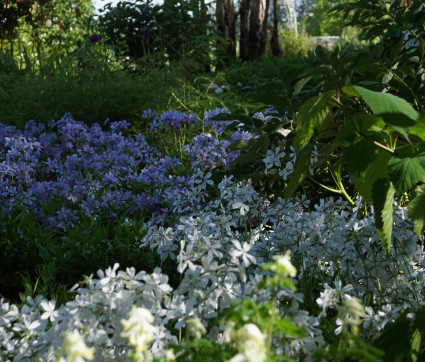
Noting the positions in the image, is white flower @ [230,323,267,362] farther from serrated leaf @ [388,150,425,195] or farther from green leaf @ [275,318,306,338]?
serrated leaf @ [388,150,425,195]

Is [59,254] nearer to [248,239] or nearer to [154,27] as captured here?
[248,239]

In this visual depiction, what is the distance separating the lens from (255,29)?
14992 mm

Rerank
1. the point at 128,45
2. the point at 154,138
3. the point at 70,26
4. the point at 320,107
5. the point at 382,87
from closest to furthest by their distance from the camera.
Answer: the point at 320,107
the point at 382,87
the point at 154,138
the point at 128,45
the point at 70,26

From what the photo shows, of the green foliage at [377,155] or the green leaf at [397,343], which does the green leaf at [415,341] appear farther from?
the green foliage at [377,155]

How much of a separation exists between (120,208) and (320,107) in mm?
2211

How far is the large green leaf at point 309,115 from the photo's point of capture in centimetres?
175

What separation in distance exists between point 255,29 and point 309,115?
13.7 m

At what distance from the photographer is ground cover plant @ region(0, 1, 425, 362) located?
5.13 feet

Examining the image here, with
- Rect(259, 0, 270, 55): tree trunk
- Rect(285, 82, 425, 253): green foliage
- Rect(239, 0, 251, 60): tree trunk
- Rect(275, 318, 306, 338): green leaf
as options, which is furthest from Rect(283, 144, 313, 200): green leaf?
Rect(239, 0, 251, 60): tree trunk

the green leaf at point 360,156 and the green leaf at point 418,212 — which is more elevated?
the green leaf at point 360,156

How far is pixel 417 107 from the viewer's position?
303 cm

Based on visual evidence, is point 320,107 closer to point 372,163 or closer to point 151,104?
point 372,163

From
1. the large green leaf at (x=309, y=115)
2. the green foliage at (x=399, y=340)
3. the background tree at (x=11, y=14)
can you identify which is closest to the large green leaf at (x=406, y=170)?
the large green leaf at (x=309, y=115)

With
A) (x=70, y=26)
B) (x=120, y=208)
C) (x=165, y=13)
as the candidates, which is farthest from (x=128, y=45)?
(x=120, y=208)
